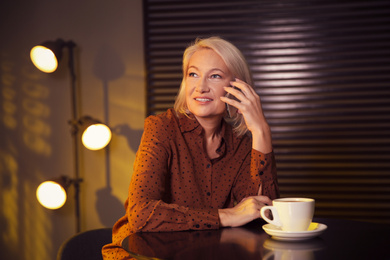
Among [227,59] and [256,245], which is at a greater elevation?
[227,59]

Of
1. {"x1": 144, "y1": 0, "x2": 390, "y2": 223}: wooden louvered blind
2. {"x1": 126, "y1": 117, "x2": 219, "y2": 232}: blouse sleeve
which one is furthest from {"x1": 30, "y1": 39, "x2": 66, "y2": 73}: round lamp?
{"x1": 126, "y1": 117, "x2": 219, "y2": 232}: blouse sleeve

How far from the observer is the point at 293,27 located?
3.38m

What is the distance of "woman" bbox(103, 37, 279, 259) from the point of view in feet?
6.15

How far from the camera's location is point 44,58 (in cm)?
311

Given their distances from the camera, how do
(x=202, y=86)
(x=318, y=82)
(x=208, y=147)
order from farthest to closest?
(x=318, y=82), (x=208, y=147), (x=202, y=86)

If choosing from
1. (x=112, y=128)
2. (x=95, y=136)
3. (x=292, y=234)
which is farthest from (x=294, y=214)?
(x=112, y=128)

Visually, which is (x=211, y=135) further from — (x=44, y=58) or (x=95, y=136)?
(x=44, y=58)

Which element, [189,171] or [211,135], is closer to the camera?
[189,171]

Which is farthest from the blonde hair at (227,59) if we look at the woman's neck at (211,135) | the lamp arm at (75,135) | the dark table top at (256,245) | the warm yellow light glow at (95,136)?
the lamp arm at (75,135)

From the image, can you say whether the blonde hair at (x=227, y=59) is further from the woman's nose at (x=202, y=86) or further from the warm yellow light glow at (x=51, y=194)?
the warm yellow light glow at (x=51, y=194)

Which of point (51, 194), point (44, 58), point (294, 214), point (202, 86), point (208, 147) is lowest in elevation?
point (51, 194)

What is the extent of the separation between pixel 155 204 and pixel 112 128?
200 cm

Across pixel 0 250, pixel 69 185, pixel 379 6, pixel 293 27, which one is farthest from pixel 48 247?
pixel 379 6

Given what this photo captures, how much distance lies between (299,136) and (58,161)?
1938 mm
